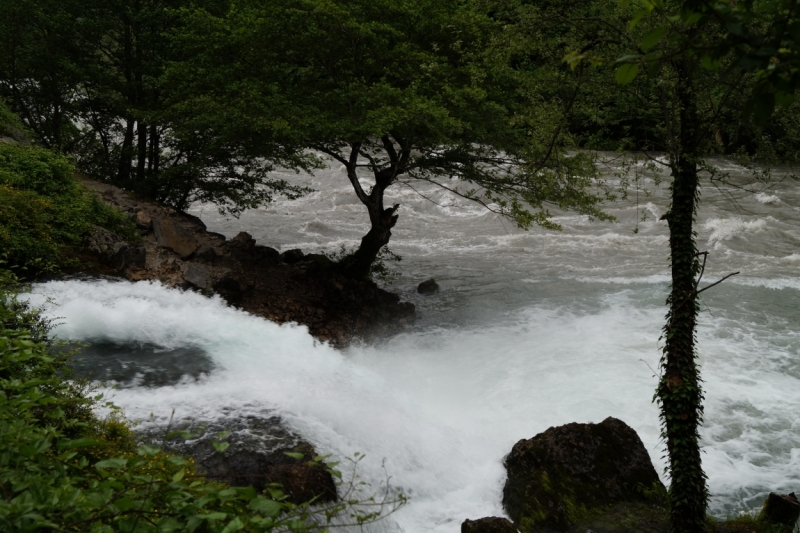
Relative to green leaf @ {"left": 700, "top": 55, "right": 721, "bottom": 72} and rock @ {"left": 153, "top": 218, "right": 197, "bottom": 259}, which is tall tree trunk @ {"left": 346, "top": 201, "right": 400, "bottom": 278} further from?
green leaf @ {"left": 700, "top": 55, "right": 721, "bottom": 72}

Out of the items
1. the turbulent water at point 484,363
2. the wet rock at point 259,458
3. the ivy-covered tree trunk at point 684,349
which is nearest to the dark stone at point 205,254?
the turbulent water at point 484,363

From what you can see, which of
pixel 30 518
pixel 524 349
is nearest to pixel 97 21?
pixel 524 349

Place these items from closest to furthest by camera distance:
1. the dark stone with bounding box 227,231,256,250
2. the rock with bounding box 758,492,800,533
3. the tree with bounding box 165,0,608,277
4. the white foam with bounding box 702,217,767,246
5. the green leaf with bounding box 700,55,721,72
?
the green leaf with bounding box 700,55,721,72
the rock with bounding box 758,492,800,533
the tree with bounding box 165,0,608,277
the dark stone with bounding box 227,231,256,250
the white foam with bounding box 702,217,767,246

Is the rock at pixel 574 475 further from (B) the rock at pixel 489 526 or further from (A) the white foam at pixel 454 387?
Answer: (B) the rock at pixel 489 526

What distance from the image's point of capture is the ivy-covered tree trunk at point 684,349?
5785 mm

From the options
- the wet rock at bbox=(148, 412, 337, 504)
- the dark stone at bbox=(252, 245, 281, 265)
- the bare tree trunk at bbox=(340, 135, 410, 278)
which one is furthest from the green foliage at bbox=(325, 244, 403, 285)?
the wet rock at bbox=(148, 412, 337, 504)


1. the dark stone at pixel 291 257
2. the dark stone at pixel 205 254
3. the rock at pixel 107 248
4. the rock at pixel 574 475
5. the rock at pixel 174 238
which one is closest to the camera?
the rock at pixel 574 475

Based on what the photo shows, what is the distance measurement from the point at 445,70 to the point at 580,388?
5917mm

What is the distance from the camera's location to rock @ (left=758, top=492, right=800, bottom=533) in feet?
20.6

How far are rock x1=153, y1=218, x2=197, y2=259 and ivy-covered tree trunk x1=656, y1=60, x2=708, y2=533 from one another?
27.6ft

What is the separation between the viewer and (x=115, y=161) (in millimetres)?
16422

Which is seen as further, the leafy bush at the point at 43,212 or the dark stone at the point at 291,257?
the dark stone at the point at 291,257

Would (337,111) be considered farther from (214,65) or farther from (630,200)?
(630,200)

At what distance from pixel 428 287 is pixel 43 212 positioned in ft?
26.2
